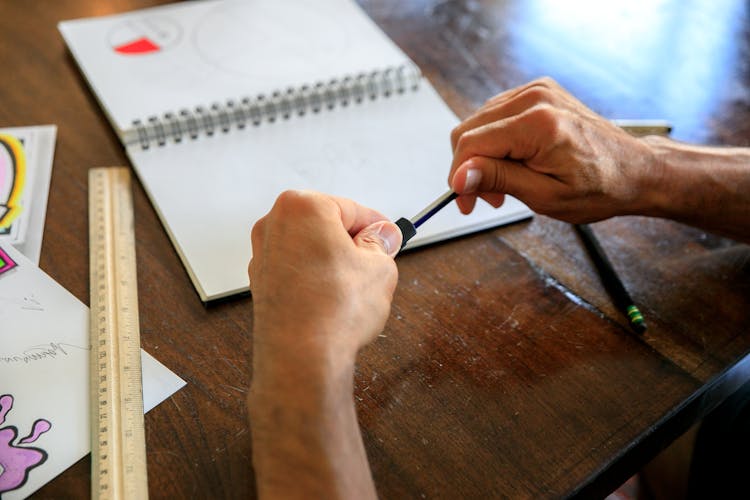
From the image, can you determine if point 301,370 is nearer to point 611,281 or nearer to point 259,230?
point 259,230

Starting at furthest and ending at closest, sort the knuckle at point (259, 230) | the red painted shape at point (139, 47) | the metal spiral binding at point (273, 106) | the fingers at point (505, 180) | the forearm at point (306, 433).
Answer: the red painted shape at point (139, 47)
the metal spiral binding at point (273, 106)
the fingers at point (505, 180)
the knuckle at point (259, 230)
the forearm at point (306, 433)

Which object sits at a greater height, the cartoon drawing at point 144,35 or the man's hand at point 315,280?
the man's hand at point 315,280

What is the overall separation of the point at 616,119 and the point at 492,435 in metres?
0.59

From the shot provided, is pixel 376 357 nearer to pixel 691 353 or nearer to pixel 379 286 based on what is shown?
pixel 379 286

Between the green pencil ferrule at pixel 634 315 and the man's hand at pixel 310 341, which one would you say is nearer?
the man's hand at pixel 310 341

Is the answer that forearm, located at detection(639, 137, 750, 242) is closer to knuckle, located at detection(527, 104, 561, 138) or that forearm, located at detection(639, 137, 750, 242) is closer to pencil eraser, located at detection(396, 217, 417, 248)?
knuckle, located at detection(527, 104, 561, 138)

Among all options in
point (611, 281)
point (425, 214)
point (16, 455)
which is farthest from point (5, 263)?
point (611, 281)

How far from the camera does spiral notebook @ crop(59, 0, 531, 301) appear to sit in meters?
0.86

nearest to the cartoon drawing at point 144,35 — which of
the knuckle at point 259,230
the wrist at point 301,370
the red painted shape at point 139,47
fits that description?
the red painted shape at point 139,47

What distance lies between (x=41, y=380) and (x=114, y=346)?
7cm

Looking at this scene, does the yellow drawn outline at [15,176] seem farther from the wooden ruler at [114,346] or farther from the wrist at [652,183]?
the wrist at [652,183]

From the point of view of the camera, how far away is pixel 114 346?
0.71 meters

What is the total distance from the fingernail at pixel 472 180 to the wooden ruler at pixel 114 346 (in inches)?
15.3

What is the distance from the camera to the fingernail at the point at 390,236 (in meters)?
0.71
